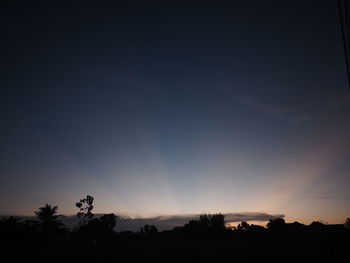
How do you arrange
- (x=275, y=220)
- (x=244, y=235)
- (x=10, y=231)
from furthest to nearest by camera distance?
1. (x=275, y=220)
2. (x=244, y=235)
3. (x=10, y=231)

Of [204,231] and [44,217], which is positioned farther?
[204,231]

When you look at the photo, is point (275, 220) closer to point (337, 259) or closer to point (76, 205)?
point (76, 205)

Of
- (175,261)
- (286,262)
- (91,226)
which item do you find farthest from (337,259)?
(91,226)

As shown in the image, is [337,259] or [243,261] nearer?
[337,259]

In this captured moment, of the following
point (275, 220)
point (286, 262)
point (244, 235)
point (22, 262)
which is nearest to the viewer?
point (22, 262)

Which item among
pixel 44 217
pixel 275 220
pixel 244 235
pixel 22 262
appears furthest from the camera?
pixel 275 220

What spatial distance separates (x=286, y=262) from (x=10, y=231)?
46.6 m

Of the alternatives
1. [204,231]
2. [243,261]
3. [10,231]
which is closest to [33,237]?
[10,231]

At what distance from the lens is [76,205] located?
58062 mm

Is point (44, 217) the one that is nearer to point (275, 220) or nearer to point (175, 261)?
point (175, 261)

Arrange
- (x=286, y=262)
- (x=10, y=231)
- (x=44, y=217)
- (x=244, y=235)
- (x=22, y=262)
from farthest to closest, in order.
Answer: (x=244, y=235)
(x=44, y=217)
(x=10, y=231)
(x=286, y=262)
(x=22, y=262)

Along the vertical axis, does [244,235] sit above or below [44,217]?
below

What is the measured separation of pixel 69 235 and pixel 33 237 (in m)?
10.4

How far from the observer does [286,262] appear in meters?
20.2
